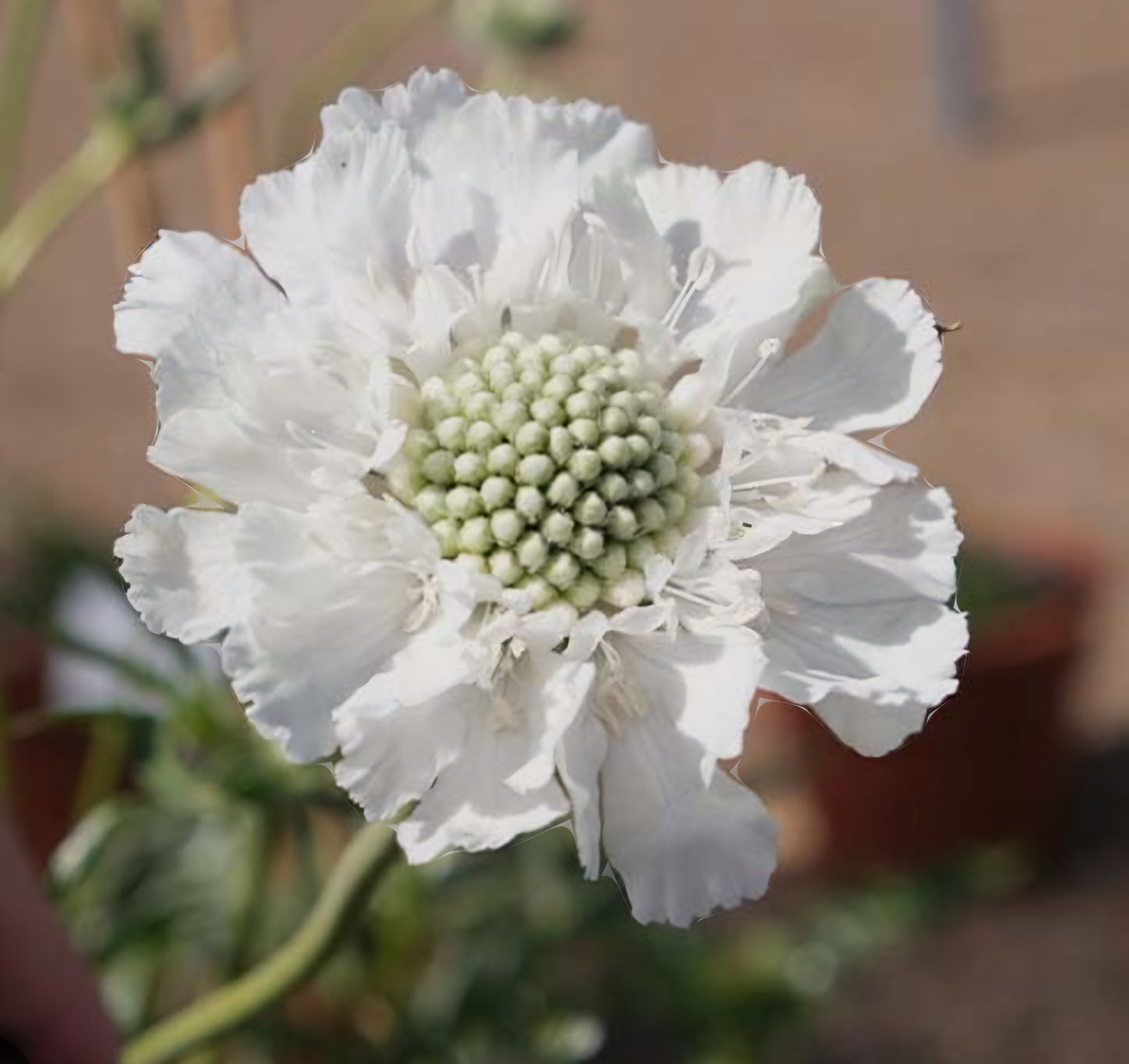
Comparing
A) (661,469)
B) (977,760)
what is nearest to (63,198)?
(661,469)

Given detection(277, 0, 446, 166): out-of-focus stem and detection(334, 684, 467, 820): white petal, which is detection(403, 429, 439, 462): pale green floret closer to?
detection(334, 684, 467, 820): white petal

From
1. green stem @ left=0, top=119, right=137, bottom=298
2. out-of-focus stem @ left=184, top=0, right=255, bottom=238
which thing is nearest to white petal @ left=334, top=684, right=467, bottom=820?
green stem @ left=0, top=119, right=137, bottom=298

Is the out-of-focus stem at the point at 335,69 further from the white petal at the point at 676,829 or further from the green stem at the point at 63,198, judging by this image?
the white petal at the point at 676,829

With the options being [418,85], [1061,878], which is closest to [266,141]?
[1061,878]

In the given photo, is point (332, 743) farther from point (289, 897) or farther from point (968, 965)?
point (968, 965)

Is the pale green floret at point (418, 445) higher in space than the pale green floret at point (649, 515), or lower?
higher

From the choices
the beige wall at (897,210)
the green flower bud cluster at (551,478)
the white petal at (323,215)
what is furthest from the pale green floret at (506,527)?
the beige wall at (897,210)
